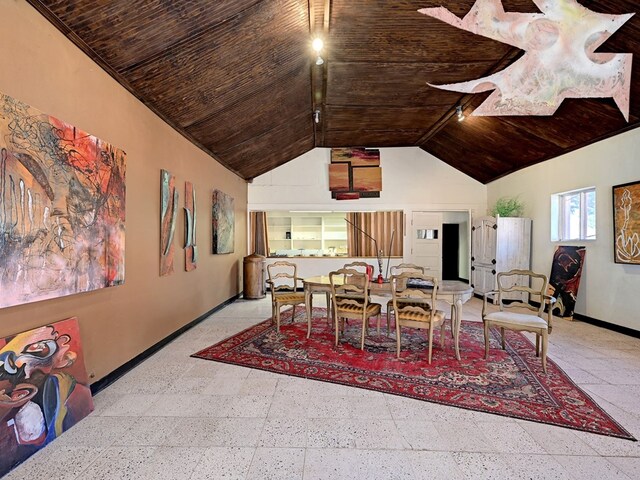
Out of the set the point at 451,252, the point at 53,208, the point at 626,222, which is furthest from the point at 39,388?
the point at 451,252

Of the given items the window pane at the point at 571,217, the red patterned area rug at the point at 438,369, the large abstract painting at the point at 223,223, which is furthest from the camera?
the large abstract painting at the point at 223,223

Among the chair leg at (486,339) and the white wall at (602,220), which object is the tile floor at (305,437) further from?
the white wall at (602,220)

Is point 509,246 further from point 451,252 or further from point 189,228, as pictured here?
point 189,228

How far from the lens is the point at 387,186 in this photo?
7.96 metres

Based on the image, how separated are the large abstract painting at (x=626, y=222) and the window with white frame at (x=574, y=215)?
0.54 meters

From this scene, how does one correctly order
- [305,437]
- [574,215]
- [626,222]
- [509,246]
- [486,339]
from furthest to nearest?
[509,246] < [574,215] < [626,222] < [486,339] < [305,437]

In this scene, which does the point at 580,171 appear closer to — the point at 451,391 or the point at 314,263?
the point at 451,391

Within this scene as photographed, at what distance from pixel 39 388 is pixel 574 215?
6.94m

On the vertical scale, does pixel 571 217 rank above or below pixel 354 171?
below

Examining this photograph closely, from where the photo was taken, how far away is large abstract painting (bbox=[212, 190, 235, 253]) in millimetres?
5645

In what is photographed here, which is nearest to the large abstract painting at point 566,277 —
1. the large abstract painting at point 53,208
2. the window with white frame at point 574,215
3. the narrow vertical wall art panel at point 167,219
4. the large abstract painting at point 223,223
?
the window with white frame at point 574,215

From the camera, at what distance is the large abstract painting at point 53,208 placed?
6.09 feet

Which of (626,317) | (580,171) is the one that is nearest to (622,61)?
(580,171)

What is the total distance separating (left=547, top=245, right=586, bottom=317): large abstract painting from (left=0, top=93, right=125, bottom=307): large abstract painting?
615cm
